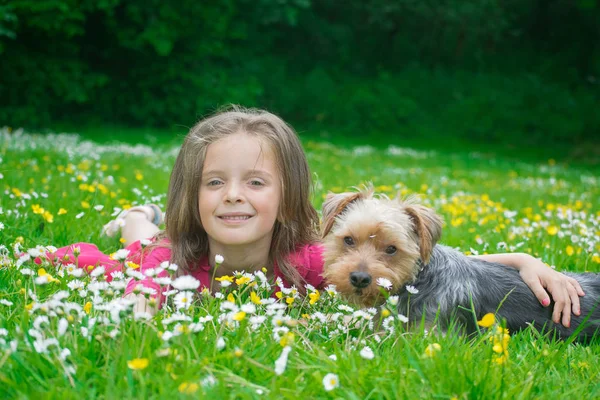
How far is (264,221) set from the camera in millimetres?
4121

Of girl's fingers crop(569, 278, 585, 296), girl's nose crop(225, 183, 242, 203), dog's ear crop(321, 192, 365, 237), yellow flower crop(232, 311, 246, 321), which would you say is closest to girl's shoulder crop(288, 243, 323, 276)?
dog's ear crop(321, 192, 365, 237)

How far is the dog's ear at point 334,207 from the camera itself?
3943mm

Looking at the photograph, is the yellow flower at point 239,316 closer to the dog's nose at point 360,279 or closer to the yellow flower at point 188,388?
the yellow flower at point 188,388

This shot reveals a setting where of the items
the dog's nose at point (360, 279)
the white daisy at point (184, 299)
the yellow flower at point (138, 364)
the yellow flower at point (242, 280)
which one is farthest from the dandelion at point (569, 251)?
the yellow flower at point (138, 364)

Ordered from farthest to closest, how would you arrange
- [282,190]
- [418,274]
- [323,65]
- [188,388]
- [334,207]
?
1. [323,65]
2. [282,190]
3. [334,207]
4. [418,274]
5. [188,388]

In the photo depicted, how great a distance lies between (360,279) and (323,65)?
29.6 metres

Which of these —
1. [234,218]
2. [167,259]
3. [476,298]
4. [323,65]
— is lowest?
[167,259]

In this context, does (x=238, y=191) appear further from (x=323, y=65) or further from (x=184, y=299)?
(x=323, y=65)

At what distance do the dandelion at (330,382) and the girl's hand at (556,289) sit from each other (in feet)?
6.67

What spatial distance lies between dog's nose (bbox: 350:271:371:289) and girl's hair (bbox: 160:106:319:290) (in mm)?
802

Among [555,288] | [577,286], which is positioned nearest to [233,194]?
[555,288]

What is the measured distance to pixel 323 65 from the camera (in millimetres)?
31953

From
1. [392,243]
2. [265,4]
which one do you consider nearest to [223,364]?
[392,243]

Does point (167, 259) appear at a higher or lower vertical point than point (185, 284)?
lower
